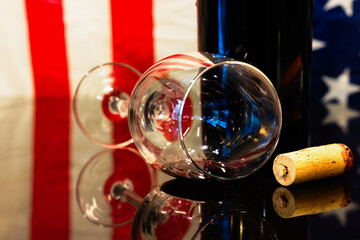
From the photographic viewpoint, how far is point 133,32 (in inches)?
50.4

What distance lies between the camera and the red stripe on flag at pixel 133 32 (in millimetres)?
1268

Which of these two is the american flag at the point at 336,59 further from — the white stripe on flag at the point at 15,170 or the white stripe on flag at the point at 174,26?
the white stripe on flag at the point at 15,170

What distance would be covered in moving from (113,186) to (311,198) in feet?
0.80

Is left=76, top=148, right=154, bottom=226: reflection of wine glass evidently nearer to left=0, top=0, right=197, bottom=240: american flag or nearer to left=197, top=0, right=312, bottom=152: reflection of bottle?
left=197, top=0, right=312, bottom=152: reflection of bottle

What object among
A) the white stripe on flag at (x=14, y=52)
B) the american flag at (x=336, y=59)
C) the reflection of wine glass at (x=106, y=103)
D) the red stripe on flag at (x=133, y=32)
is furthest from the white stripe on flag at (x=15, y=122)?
the american flag at (x=336, y=59)

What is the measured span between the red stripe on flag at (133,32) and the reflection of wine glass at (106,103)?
1.19 feet

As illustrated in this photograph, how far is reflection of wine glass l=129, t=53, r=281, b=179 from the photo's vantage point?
0.60 m

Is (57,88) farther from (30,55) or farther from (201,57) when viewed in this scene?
(201,57)

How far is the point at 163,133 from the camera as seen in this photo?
A: 0.62m

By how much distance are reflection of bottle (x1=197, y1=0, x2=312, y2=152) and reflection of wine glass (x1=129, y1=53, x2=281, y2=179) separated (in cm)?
5

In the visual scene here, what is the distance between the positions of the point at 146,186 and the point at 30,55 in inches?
31.1

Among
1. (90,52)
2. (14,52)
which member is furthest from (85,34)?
(14,52)

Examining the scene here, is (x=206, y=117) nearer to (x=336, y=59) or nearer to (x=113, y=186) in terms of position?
(x=113, y=186)

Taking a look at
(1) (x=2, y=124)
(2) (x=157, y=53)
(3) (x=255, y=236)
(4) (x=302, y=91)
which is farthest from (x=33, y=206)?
(2) (x=157, y=53)
